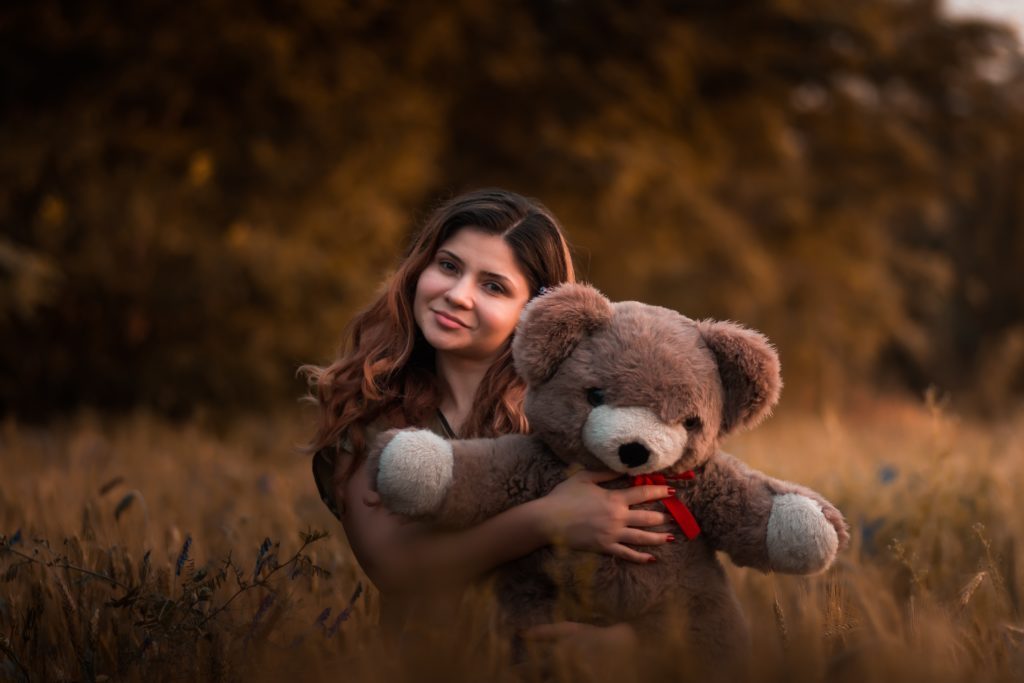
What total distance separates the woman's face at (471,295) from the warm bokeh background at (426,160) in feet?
4.47

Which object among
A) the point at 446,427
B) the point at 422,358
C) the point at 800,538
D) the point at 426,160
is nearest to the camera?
the point at 800,538

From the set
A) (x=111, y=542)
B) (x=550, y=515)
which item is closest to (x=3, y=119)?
(x=111, y=542)

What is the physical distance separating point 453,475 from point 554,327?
370 mm

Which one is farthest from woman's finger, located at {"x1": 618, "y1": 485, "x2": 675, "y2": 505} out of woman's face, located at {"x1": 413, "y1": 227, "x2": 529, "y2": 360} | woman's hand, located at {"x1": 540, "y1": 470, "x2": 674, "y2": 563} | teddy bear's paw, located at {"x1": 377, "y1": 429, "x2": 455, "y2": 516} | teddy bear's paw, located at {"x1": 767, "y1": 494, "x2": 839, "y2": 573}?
woman's face, located at {"x1": 413, "y1": 227, "x2": 529, "y2": 360}

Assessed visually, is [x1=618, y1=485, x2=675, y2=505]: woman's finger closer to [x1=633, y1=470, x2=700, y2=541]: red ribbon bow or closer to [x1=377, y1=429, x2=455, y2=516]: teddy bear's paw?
[x1=633, y1=470, x2=700, y2=541]: red ribbon bow

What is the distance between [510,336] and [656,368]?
0.78 metres

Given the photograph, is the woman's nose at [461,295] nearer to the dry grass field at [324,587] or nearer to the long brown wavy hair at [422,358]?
the long brown wavy hair at [422,358]

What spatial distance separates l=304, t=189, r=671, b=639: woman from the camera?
2.31 meters

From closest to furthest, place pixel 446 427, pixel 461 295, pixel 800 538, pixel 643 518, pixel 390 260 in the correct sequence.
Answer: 1. pixel 800 538
2. pixel 643 518
3. pixel 461 295
4. pixel 446 427
5. pixel 390 260

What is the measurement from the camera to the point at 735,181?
38.0ft

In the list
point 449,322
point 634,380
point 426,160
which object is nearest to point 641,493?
point 634,380

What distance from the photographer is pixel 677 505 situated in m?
1.91

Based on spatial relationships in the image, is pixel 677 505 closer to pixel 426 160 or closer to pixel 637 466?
pixel 637 466

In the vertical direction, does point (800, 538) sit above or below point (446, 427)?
above
